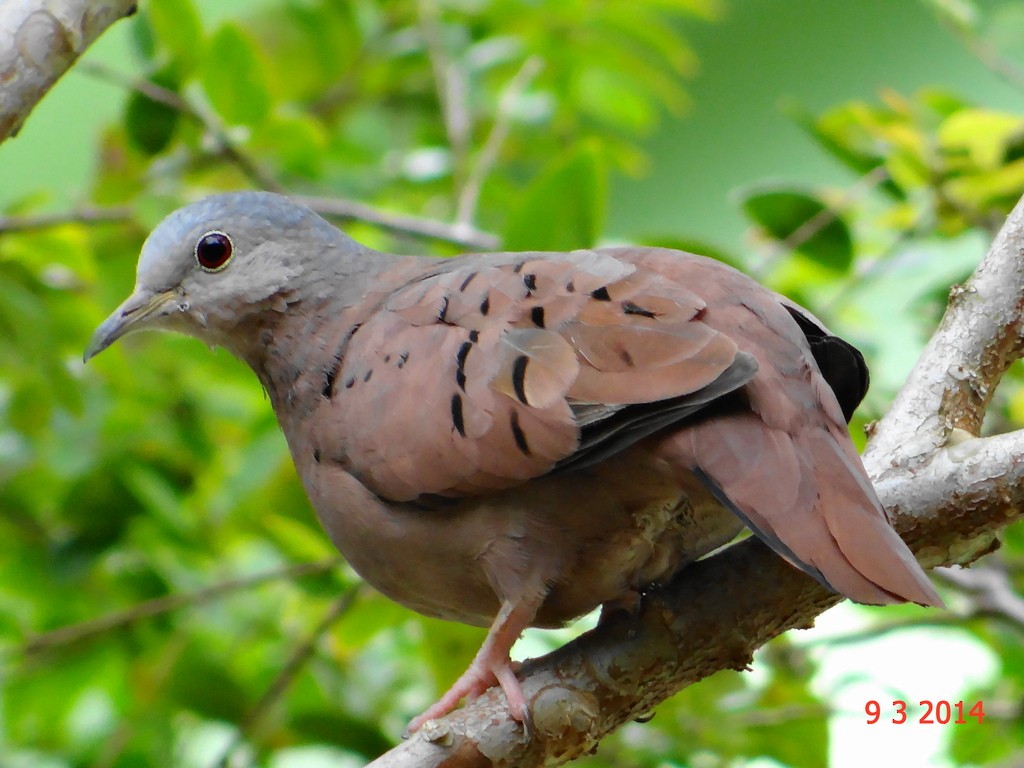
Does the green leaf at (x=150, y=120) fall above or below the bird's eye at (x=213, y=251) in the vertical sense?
above

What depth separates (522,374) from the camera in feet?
5.83

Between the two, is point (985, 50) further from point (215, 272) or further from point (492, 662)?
point (492, 662)

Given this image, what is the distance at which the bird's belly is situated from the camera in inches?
70.7

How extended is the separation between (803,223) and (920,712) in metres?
1.12

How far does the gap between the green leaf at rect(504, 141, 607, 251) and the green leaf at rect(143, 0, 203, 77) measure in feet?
2.93

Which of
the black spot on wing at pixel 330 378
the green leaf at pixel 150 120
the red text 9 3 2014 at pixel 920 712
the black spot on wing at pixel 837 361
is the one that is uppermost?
the green leaf at pixel 150 120

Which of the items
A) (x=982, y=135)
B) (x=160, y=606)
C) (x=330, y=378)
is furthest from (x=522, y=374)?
(x=160, y=606)

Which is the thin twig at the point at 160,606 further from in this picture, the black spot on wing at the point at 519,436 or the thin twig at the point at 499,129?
the black spot on wing at the point at 519,436

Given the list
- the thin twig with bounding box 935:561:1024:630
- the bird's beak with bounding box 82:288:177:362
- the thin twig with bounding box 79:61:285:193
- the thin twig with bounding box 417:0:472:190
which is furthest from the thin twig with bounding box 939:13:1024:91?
the bird's beak with bounding box 82:288:177:362

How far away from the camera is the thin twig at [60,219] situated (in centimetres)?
279

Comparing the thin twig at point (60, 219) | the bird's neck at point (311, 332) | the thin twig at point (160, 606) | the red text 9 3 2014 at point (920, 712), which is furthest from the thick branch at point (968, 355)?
the thin twig at point (60, 219)

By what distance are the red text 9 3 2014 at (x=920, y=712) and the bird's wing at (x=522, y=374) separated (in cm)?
94

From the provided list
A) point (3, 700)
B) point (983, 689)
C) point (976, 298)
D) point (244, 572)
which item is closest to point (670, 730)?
point (983, 689)

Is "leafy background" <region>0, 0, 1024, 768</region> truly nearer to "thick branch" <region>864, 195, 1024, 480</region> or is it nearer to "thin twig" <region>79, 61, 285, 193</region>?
"thin twig" <region>79, 61, 285, 193</region>
